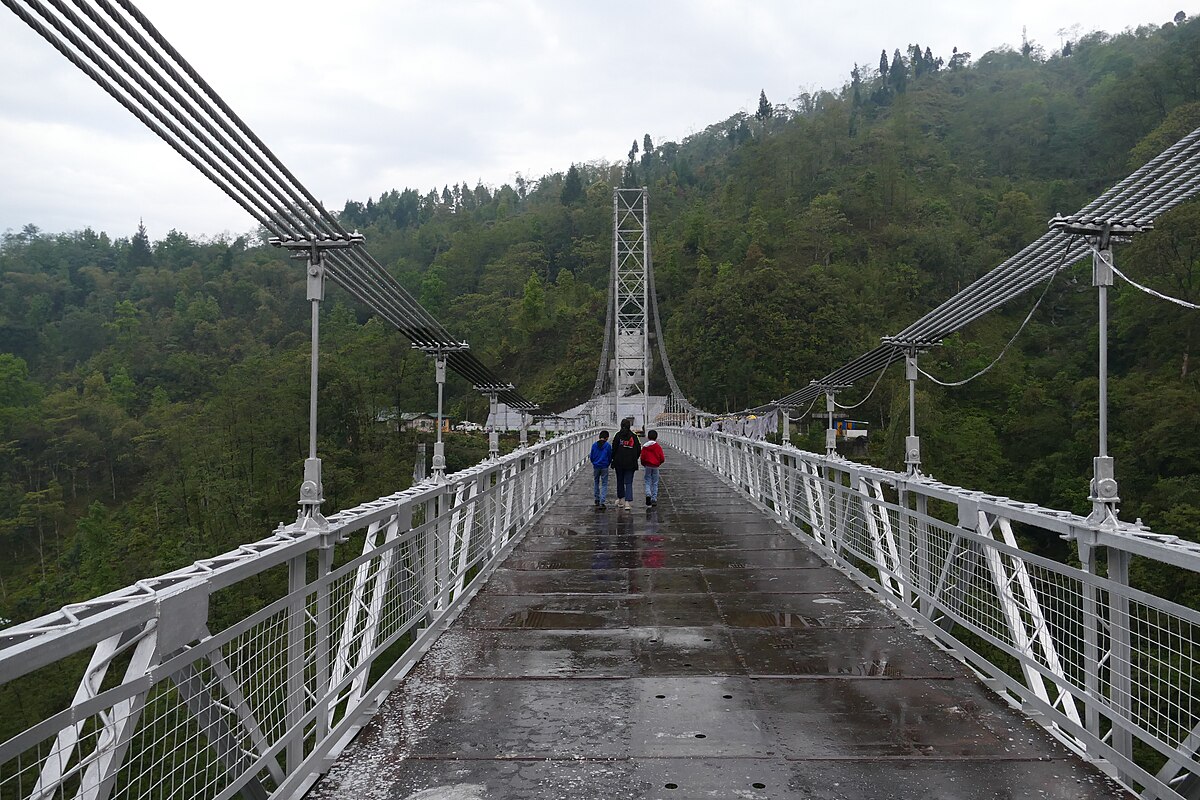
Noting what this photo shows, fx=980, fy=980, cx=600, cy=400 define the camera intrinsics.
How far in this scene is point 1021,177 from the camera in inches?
2911

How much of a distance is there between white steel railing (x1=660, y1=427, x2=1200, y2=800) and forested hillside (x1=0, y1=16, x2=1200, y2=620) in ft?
8.91

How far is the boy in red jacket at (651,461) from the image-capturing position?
430 inches

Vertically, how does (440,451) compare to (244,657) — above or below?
above

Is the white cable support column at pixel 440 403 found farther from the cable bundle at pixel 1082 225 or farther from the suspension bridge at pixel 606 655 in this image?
the cable bundle at pixel 1082 225

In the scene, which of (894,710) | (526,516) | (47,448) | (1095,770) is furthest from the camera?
(47,448)

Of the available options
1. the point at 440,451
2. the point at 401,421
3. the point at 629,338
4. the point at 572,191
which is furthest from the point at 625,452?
the point at 572,191

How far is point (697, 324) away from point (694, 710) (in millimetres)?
51569

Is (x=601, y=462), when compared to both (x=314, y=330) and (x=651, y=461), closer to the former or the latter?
(x=651, y=461)

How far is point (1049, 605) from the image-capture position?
12.9 ft

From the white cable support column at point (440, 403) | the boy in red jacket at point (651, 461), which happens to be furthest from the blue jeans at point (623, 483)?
the white cable support column at point (440, 403)

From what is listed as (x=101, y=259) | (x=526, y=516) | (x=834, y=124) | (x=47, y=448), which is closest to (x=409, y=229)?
(x=101, y=259)

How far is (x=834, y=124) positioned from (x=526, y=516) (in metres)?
85.3

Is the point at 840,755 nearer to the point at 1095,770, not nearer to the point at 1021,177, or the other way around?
the point at 1095,770

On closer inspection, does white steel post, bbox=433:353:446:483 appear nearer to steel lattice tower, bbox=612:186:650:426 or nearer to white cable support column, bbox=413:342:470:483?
white cable support column, bbox=413:342:470:483
